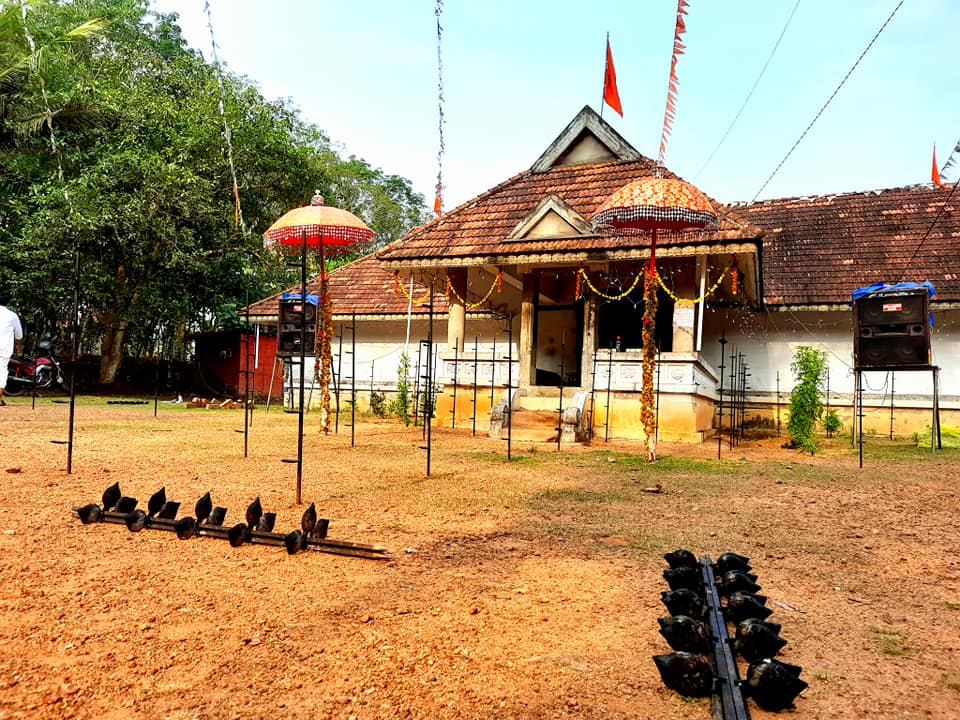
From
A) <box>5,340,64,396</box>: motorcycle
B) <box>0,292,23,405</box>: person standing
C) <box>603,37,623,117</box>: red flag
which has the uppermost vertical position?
<box>603,37,623,117</box>: red flag

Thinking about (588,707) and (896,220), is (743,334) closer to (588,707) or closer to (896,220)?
(896,220)

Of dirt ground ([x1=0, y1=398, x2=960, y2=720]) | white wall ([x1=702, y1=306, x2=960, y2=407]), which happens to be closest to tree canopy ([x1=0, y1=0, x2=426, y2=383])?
white wall ([x1=702, y1=306, x2=960, y2=407])

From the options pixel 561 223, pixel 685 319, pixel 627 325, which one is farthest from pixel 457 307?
pixel 685 319

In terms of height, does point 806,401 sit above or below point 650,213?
below

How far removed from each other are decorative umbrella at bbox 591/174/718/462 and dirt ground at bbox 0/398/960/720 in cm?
197

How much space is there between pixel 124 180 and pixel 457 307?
11.0m

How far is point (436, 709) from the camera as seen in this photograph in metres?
2.51

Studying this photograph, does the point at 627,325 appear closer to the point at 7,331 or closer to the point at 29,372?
the point at 7,331

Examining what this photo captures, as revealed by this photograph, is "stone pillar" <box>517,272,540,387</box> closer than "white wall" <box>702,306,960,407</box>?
Yes

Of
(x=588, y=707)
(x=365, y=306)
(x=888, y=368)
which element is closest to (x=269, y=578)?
(x=588, y=707)

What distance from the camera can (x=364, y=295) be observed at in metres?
19.1

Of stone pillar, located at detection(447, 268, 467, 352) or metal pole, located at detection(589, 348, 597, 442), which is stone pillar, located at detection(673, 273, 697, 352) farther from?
stone pillar, located at detection(447, 268, 467, 352)

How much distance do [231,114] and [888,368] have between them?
18.9 metres

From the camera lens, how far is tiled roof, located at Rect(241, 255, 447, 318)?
701 inches
